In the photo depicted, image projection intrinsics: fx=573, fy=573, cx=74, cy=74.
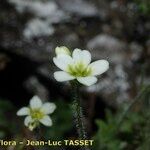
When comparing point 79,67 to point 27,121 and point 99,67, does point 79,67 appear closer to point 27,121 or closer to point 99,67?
point 99,67

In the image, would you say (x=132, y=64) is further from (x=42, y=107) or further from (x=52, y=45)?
(x=42, y=107)

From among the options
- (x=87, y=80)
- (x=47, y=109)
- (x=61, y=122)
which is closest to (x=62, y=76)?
(x=87, y=80)

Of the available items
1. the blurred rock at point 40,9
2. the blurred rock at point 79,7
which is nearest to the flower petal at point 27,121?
the blurred rock at point 40,9

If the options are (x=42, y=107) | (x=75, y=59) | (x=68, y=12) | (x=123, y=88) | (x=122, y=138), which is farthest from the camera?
(x=68, y=12)

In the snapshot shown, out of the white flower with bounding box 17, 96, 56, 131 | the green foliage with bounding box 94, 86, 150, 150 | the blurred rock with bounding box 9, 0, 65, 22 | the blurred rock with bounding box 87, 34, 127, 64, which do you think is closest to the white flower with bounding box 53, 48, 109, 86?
the white flower with bounding box 17, 96, 56, 131

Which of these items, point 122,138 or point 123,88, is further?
point 123,88

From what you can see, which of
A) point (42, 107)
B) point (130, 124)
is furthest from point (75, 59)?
point (130, 124)

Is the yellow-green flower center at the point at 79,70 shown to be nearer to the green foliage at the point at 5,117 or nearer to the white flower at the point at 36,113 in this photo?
the white flower at the point at 36,113

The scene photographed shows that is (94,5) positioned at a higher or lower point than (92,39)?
higher
